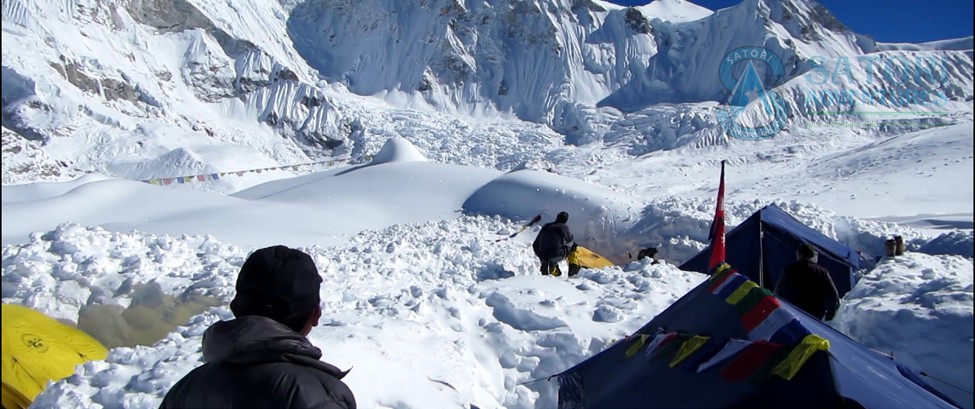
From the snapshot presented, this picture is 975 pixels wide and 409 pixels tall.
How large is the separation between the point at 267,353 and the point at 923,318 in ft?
12.7

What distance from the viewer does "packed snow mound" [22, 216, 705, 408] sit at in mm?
3744

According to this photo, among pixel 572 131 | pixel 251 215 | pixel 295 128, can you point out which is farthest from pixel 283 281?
pixel 295 128

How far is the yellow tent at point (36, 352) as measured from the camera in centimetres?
432

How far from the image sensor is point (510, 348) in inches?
188

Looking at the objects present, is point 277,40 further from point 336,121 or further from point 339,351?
point 339,351

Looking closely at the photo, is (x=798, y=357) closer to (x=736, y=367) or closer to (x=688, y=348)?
(x=736, y=367)

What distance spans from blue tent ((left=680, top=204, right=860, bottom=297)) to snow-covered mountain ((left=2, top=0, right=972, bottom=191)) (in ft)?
103

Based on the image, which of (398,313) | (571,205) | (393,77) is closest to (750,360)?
(398,313)

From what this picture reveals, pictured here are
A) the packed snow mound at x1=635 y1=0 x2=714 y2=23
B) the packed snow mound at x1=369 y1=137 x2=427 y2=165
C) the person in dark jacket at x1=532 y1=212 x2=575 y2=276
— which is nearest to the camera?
the person in dark jacket at x1=532 y1=212 x2=575 y2=276

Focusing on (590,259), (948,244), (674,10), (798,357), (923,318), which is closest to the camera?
(798,357)

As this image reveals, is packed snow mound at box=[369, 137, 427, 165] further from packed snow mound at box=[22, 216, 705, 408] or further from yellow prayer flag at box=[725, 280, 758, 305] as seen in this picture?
yellow prayer flag at box=[725, 280, 758, 305]

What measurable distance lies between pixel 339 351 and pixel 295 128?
58.0 m

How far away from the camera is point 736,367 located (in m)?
2.78

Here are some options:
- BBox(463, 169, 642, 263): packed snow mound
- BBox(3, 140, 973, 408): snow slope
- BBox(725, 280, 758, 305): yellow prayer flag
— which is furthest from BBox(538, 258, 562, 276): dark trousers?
BBox(725, 280, 758, 305): yellow prayer flag
